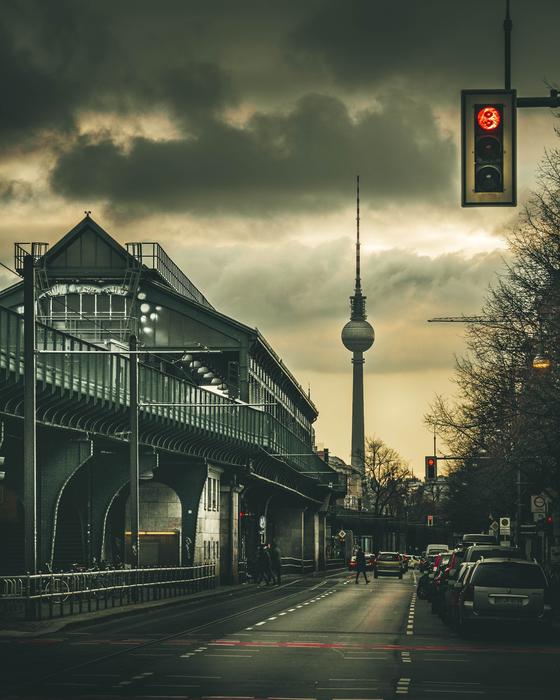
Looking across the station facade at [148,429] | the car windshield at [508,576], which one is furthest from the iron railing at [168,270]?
the car windshield at [508,576]

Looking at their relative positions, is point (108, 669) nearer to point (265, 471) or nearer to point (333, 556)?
point (265, 471)

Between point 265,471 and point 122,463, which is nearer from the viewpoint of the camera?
point 122,463

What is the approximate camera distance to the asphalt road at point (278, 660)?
17.0 m

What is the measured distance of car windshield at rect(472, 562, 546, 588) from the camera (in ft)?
89.0

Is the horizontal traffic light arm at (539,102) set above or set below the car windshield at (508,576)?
above

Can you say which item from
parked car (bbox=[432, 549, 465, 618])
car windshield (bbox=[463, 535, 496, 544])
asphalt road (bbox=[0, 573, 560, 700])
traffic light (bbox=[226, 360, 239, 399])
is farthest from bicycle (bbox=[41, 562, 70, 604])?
traffic light (bbox=[226, 360, 239, 399])

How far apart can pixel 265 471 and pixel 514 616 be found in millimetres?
52624

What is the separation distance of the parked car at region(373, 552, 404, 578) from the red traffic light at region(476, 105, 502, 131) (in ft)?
247

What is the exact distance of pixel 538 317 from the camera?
3862 centimetres

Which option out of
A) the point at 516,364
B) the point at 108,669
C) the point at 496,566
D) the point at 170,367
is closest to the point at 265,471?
the point at 170,367

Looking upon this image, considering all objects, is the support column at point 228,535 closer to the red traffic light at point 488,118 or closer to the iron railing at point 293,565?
the iron railing at point 293,565

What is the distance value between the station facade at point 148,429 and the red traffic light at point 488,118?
19.8 m

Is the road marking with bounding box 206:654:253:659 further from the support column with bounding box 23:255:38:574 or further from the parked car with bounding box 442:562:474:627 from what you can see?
the support column with bounding box 23:255:38:574

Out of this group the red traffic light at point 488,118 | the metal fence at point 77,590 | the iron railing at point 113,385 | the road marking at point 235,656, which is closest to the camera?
the red traffic light at point 488,118
